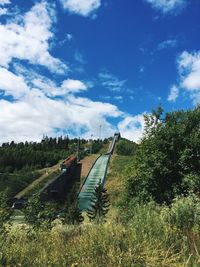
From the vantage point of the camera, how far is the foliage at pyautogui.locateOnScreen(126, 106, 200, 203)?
24.8 metres

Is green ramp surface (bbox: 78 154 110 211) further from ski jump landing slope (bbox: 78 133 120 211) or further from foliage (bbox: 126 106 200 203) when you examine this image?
foliage (bbox: 126 106 200 203)

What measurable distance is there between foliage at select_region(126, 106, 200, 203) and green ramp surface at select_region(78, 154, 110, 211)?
24966mm

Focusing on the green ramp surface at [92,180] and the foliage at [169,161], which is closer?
the foliage at [169,161]

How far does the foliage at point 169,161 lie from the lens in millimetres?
24797

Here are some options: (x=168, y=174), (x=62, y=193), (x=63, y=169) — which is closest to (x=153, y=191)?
(x=168, y=174)

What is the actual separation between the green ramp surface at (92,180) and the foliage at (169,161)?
25.0 m

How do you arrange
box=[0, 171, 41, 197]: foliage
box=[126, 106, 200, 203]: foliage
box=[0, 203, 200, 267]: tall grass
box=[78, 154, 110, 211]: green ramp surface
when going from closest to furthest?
box=[0, 203, 200, 267]: tall grass → box=[126, 106, 200, 203]: foliage → box=[0, 171, 41, 197]: foliage → box=[78, 154, 110, 211]: green ramp surface

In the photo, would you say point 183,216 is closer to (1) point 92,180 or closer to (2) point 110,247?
(2) point 110,247

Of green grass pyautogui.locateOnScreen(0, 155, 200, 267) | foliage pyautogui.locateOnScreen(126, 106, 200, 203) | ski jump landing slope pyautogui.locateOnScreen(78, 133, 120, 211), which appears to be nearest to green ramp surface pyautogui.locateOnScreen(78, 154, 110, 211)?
ski jump landing slope pyautogui.locateOnScreen(78, 133, 120, 211)

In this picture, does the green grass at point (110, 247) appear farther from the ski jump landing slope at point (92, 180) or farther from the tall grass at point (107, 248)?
the ski jump landing slope at point (92, 180)

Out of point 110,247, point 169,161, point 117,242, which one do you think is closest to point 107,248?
point 110,247

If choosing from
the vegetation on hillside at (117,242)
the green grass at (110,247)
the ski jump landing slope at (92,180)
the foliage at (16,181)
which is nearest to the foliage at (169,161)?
the vegetation on hillside at (117,242)

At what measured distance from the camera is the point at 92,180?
226ft

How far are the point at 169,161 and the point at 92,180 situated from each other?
44.4m
